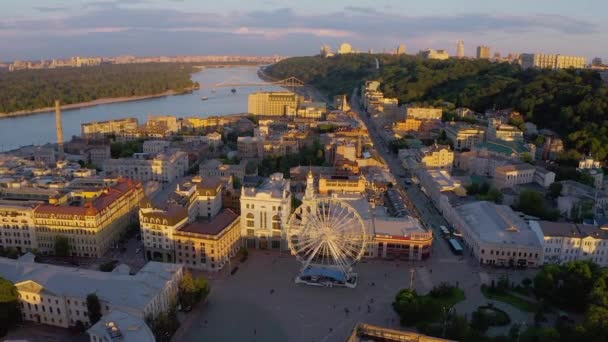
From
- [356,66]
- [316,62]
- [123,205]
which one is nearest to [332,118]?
[123,205]

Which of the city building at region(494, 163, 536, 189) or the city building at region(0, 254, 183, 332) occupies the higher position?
the city building at region(494, 163, 536, 189)

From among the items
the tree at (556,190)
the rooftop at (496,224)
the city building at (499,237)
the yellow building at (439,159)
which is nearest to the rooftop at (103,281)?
the city building at (499,237)

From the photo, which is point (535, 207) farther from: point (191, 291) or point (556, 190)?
point (191, 291)

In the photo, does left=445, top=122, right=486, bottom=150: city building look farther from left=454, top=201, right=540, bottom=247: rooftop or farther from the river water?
the river water

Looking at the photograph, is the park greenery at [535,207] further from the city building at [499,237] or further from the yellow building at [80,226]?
the yellow building at [80,226]

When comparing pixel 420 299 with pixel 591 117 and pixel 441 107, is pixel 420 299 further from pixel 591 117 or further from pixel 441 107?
pixel 441 107

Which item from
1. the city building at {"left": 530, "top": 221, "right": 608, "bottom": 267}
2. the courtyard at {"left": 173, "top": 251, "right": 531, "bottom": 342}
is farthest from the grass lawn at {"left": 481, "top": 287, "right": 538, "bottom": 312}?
the city building at {"left": 530, "top": 221, "right": 608, "bottom": 267}
